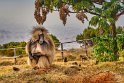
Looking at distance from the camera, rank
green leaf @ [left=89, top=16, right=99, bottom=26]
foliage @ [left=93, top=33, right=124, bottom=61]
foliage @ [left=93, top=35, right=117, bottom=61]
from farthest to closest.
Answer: foliage @ [left=93, top=35, right=117, bottom=61] → foliage @ [left=93, top=33, right=124, bottom=61] → green leaf @ [left=89, top=16, right=99, bottom=26]

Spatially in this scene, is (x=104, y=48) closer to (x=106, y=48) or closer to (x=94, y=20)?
(x=106, y=48)

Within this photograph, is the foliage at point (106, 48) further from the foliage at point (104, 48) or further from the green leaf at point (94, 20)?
the green leaf at point (94, 20)

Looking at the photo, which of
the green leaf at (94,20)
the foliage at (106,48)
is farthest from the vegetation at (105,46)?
the green leaf at (94,20)

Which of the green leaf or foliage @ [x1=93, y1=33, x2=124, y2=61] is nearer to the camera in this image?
the green leaf

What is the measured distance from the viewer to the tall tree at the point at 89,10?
78.5 feet

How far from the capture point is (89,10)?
2558 centimetres

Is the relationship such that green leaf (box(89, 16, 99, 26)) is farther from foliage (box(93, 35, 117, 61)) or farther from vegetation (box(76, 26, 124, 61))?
foliage (box(93, 35, 117, 61))

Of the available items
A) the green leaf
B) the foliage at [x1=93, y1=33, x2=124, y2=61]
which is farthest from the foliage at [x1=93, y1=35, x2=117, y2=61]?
the green leaf

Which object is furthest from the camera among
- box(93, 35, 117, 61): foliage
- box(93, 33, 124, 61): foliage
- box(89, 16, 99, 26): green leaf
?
box(93, 35, 117, 61): foliage

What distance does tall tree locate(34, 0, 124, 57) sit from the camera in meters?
23.9

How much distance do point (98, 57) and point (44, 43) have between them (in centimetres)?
646

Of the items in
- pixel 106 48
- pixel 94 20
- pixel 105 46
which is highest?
pixel 94 20

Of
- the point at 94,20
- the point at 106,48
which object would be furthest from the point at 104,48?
the point at 94,20

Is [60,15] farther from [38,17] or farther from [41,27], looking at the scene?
[41,27]
